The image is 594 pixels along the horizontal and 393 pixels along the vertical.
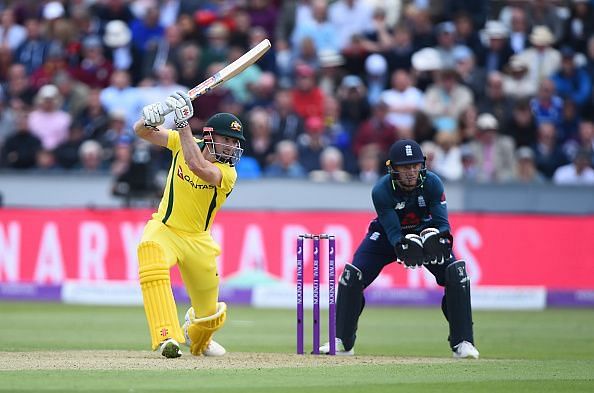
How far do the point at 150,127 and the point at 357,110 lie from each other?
8.53 meters

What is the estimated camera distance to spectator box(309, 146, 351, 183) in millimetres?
16203

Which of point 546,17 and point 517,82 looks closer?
point 517,82

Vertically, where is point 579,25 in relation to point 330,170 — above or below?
above

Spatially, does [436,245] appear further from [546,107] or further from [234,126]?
[546,107]

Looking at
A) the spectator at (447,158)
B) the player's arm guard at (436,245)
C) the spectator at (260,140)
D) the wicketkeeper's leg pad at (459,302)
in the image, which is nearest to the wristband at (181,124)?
the player's arm guard at (436,245)

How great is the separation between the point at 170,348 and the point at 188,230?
2.88ft

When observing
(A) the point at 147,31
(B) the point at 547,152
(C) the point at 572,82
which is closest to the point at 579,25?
(C) the point at 572,82

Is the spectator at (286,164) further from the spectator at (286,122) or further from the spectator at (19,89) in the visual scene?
the spectator at (19,89)

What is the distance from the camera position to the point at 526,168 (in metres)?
16.4

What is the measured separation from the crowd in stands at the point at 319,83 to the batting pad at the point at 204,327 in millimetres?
6462

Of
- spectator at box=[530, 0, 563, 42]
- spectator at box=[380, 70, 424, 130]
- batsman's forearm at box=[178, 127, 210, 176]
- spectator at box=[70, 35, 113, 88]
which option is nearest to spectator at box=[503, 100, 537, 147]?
spectator at box=[380, 70, 424, 130]

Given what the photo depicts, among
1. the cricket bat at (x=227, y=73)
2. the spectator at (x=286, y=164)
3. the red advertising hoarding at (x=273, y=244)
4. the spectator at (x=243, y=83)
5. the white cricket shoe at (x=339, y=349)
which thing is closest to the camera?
the cricket bat at (x=227, y=73)

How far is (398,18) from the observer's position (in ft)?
60.3

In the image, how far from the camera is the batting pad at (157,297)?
28.1 feet
